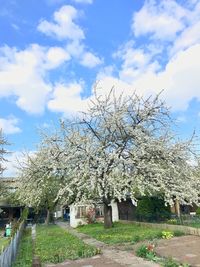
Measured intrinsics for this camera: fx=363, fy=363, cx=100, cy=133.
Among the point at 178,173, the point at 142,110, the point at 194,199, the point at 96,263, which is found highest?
the point at 142,110

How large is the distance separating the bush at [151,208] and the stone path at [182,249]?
1003cm

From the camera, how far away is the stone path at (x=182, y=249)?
12.3 meters

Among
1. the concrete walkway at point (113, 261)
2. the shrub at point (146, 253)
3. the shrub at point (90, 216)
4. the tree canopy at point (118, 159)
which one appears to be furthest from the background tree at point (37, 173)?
the shrub at point (90, 216)

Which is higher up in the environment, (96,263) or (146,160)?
(146,160)

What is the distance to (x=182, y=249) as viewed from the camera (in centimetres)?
1470

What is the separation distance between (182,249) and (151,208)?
1553cm

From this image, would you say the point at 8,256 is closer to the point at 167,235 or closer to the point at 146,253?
the point at 146,253

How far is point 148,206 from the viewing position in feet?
99.7

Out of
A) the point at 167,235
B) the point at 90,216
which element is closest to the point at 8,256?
the point at 167,235

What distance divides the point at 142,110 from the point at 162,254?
39.2 ft

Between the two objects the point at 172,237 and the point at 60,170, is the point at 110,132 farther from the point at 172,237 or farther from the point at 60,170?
the point at 172,237

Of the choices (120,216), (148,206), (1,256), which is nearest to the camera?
(1,256)

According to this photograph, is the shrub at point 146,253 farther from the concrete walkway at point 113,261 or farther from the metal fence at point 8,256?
the metal fence at point 8,256

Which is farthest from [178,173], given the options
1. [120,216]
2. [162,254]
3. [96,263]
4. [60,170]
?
[120,216]
